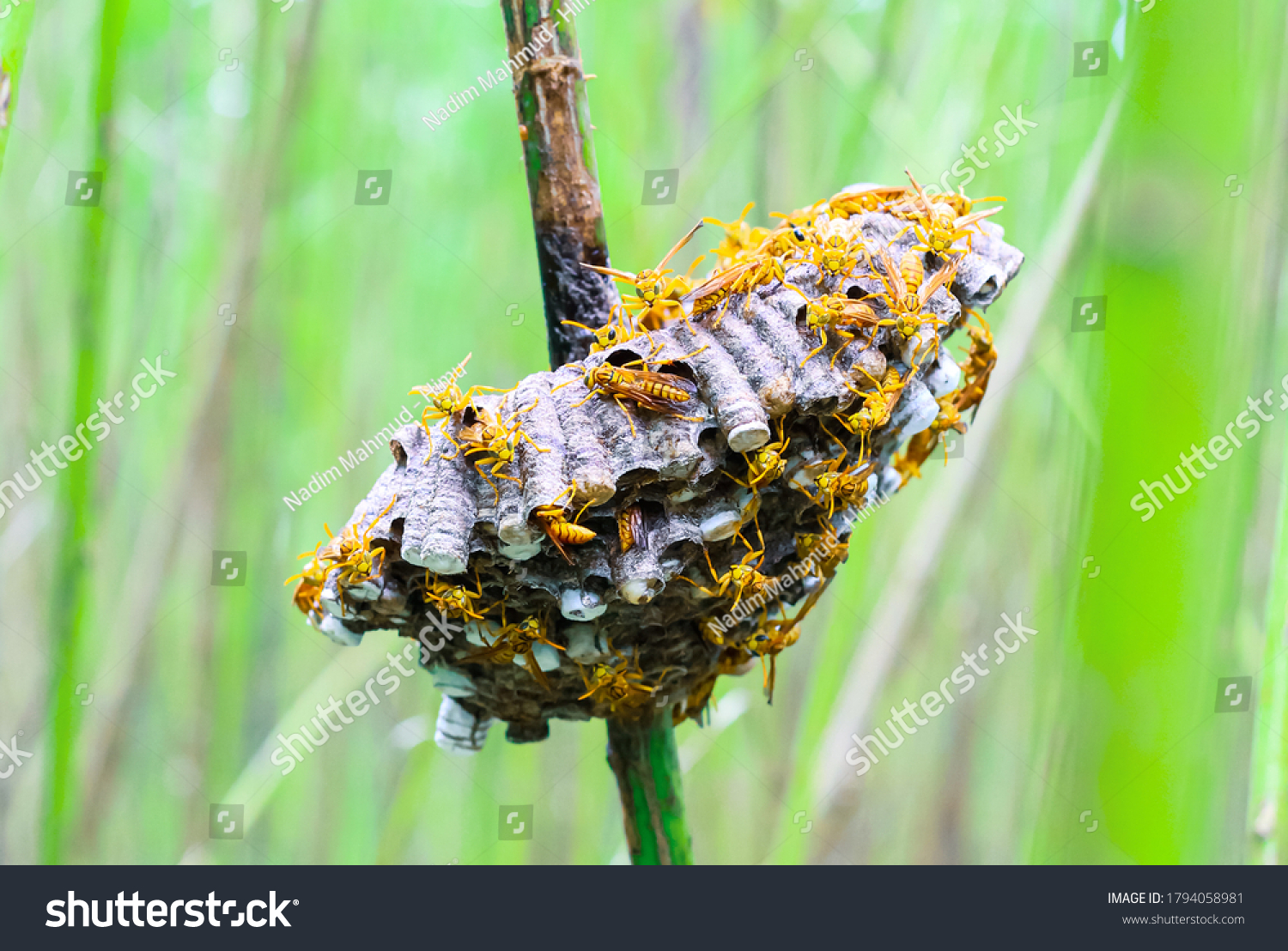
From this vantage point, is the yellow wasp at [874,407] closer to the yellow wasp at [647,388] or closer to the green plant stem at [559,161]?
the yellow wasp at [647,388]

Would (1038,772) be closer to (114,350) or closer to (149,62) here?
(114,350)

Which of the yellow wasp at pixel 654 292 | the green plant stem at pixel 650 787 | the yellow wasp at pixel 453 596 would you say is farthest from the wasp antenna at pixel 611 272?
the green plant stem at pixel 650 787

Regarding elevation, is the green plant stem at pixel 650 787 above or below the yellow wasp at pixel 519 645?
below

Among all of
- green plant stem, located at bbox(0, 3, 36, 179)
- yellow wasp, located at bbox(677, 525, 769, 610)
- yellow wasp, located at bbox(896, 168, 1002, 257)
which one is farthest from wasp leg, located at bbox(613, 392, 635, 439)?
green plant stem, located at bbox(0, 3, 36, 179)

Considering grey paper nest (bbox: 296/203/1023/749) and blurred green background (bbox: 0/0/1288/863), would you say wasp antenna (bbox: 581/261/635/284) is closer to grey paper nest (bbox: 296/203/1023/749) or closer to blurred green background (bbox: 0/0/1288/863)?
grey paper nest (bbox: 296/203/1023/749)

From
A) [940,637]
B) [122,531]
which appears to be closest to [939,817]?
[940,637]

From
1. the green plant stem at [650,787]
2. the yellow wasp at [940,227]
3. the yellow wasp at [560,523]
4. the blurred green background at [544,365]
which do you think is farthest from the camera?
the blurred green background at [544,365]

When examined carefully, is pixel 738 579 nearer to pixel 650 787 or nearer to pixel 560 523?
pixel 560 523
